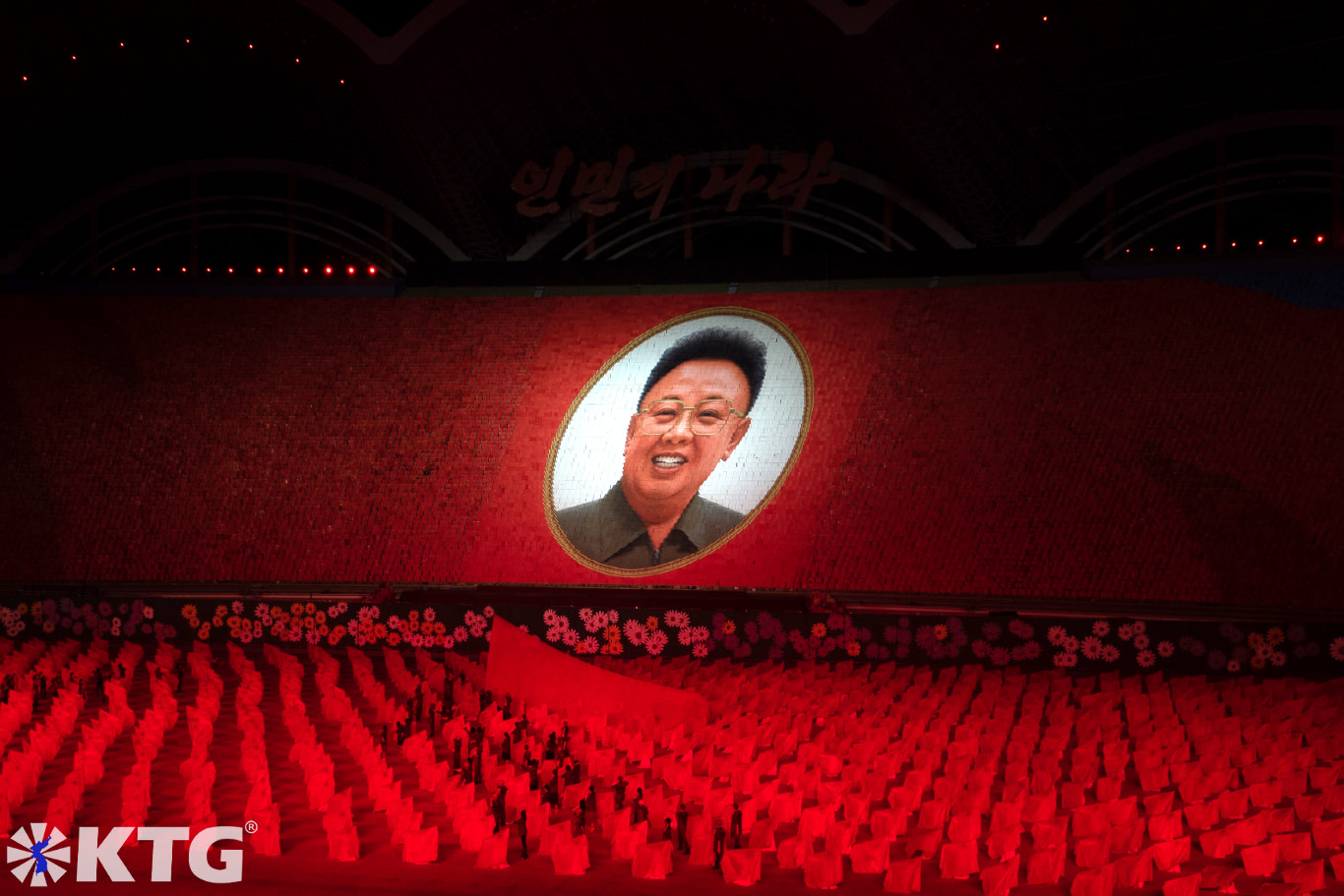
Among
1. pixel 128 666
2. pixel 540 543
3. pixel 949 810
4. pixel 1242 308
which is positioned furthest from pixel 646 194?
pixel 949 810

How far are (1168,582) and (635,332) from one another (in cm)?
1291

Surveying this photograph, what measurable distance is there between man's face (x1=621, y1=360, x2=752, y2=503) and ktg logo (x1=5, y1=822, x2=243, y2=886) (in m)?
16.7

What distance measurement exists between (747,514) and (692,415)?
2935 mm

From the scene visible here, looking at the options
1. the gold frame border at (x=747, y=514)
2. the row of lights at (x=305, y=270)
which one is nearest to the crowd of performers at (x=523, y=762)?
the gold frame border at (x=747, y=514)

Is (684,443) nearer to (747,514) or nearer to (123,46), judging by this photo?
(747,514)

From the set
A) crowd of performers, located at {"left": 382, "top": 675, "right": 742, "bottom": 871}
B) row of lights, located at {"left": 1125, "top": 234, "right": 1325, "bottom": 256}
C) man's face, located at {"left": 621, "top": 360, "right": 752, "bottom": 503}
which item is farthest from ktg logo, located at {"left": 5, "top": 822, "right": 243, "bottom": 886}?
row of lights, located at {"left": 1125, "top": 234, "right": 1325, "bottom": 256}

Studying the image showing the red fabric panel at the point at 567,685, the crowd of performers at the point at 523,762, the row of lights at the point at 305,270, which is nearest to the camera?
the crowd of performers at the point at 523,762

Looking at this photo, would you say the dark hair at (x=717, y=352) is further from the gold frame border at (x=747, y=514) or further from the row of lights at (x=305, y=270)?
the row of lights at (x=305, y=270)

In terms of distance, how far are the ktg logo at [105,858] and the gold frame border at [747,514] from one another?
1533cm

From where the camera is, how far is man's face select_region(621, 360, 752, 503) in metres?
26.0

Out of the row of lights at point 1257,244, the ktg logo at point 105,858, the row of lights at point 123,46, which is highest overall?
the row of lights at point 123,46

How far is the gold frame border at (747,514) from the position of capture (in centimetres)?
2484

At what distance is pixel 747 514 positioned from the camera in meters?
25.2

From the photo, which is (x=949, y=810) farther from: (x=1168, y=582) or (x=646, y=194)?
(x=646, y=194)
